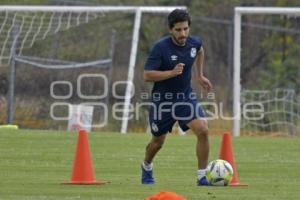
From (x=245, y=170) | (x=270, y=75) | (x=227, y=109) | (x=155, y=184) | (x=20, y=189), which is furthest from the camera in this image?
(x=270, y=75)

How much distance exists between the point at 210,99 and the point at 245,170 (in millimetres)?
13040

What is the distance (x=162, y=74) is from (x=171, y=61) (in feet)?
1.27

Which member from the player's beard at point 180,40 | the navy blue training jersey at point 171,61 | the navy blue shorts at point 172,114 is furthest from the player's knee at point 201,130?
the player's beard at point 180,40

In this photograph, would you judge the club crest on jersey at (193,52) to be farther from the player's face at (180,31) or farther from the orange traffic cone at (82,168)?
the orange traffic cone at (82,168)

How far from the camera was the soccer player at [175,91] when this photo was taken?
40.3 feet

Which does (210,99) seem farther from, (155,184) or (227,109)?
(155,184)

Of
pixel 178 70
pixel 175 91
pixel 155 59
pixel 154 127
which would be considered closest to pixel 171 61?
pixel 155 59

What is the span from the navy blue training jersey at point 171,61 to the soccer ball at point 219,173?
37.7 inches

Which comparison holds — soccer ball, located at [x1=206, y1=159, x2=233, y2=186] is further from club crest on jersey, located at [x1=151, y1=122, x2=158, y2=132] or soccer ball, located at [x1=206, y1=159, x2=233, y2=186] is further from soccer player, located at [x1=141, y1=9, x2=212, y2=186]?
club crest on jersey, located at [x1=151, y1=122, x2=158, y2=132]

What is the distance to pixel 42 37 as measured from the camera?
26.6 m

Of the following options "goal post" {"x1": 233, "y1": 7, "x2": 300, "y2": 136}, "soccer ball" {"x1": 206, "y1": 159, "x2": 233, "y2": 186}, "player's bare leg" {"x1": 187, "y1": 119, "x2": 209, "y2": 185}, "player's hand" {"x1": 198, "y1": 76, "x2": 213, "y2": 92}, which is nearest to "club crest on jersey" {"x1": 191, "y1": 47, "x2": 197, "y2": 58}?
"player's hand" {"x1": 198, "y1": 76, "x2": 213, "y2": 92}

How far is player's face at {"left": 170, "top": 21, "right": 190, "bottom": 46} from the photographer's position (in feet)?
40.4

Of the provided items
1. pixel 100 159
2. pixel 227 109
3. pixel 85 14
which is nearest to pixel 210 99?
pixel 227 109

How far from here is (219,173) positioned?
481 inches
